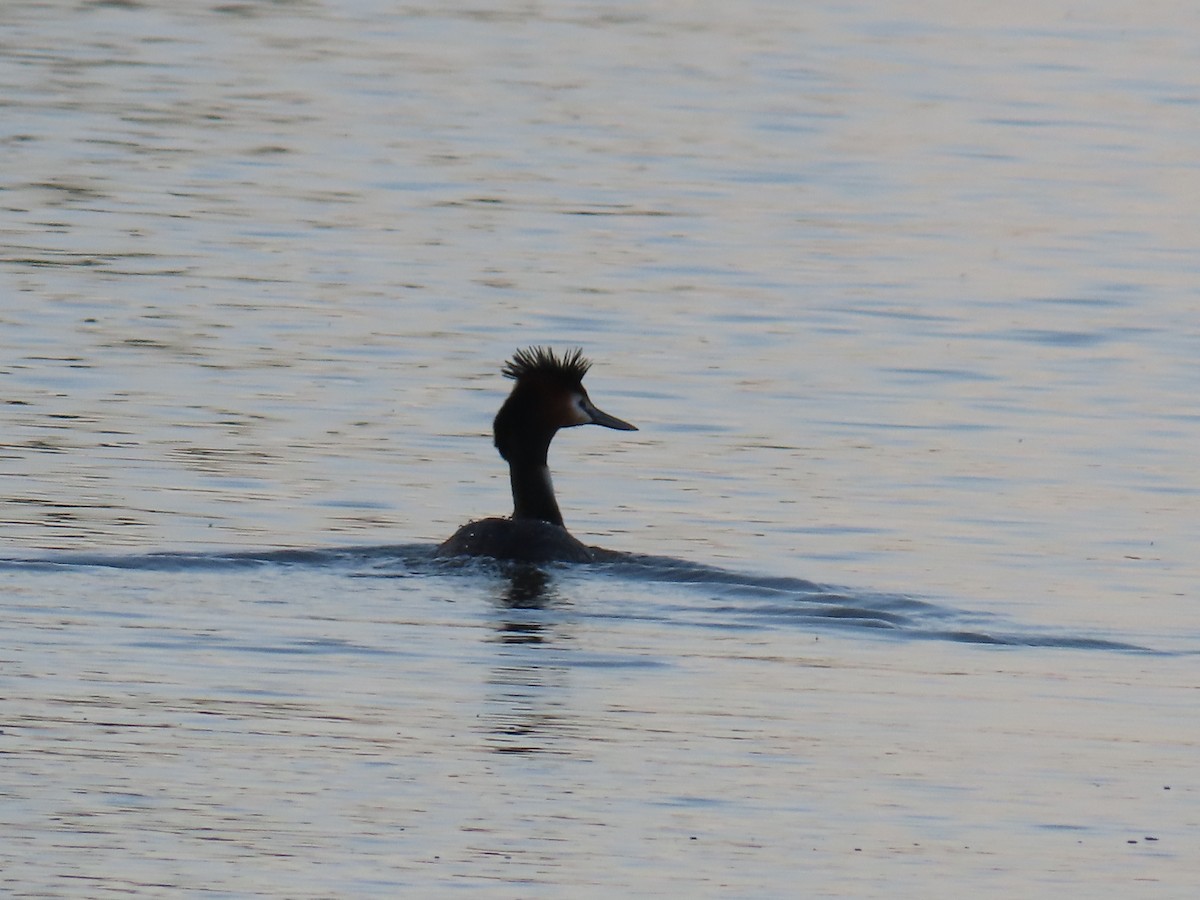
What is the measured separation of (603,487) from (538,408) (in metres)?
1.84

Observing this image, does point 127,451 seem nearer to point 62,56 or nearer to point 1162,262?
point 1162,262

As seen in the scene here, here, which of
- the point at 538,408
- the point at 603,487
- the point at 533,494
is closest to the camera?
the point at 533,494

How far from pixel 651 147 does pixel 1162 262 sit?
23.9ft

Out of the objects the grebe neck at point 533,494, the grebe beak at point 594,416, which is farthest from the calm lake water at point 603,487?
the grebe beak at point 594,416

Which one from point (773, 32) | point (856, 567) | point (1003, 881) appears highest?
point (773, 32)

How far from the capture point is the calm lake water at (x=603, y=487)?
8.75 m

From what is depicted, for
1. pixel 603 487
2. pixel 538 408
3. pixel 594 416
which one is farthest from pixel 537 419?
pixel 603 487

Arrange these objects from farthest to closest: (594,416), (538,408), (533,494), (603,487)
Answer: (603,487)
(594,416)
(538,408)
(533,494)

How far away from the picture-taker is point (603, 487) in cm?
1539

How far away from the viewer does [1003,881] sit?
27.2 ft

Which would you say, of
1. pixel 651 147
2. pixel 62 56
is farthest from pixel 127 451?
pixel 62 56

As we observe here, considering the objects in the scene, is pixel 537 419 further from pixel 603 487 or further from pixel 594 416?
pixel 603 487

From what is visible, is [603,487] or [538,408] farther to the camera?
[603,487]

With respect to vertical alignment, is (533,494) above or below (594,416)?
below
